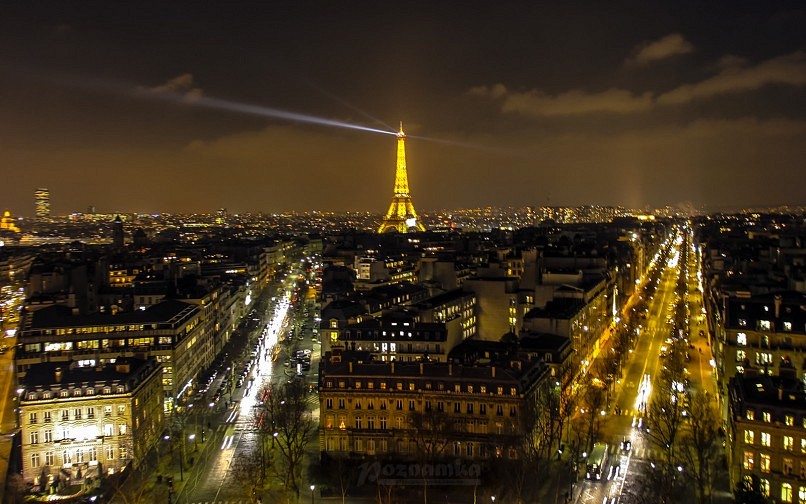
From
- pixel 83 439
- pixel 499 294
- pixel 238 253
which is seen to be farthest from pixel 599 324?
pixel 238 253

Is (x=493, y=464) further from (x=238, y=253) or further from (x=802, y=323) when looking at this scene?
(x=238, y=253)

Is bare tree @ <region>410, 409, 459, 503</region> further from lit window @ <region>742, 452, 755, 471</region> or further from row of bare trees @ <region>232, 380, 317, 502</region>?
lit window @ <region>742, 452, 755, 471</region>

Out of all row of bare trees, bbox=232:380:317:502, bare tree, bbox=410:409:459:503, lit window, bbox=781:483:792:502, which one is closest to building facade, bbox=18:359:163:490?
row of bare trees, bbox=232:380:317:502

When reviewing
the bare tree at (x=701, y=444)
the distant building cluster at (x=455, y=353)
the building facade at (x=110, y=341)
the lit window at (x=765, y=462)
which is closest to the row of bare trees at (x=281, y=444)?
the distant building cluster at (x=455, y=353)

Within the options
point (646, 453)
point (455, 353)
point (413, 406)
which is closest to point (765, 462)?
point (646, 453)

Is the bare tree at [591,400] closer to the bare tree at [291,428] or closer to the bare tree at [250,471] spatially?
the bare tree at [291,428]
